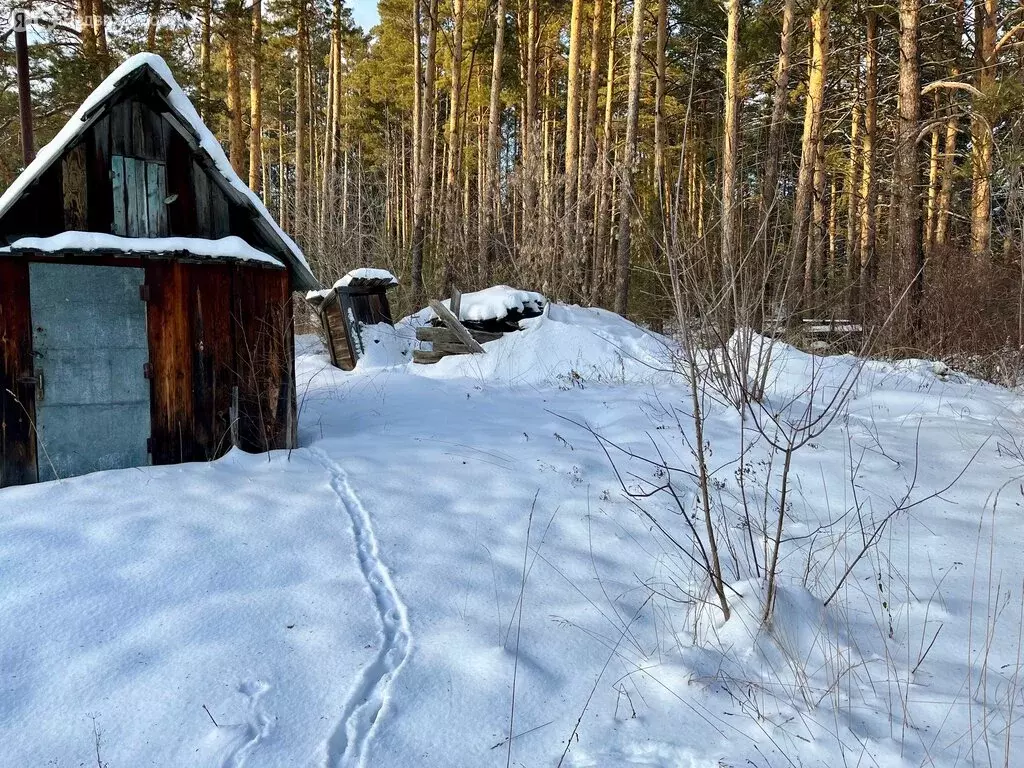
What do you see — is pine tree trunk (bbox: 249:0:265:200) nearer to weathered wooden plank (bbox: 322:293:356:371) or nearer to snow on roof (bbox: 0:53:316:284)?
weathered wooden plank (bbox: 322:293:356:371)

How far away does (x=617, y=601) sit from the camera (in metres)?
3.18

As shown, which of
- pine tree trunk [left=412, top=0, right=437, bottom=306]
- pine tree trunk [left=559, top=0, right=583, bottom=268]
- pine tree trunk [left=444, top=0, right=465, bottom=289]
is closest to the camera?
pine tree trunk [left=559, top=0, right=583, bottom=268]

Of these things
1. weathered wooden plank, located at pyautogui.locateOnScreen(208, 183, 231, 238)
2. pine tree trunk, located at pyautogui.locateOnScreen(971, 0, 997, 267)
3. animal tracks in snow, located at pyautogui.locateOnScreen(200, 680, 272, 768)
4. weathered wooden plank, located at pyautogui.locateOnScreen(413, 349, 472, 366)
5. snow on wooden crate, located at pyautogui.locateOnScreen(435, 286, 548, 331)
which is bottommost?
animal tracks in snow, located at pyautogui.locateOnScreen(200, 680, 272, 768)

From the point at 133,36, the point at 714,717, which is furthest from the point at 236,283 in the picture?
the point at 133,36

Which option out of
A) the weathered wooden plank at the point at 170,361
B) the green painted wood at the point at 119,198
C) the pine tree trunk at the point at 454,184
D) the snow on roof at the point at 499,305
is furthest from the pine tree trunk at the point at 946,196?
the green painted wood at the point at 119,198

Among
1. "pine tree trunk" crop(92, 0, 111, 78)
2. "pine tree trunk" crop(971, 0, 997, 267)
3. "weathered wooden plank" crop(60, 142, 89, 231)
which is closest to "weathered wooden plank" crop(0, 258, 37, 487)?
"weathered wooden plank" crop(60, 142, 89, 231)

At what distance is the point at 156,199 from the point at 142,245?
0.50 metres

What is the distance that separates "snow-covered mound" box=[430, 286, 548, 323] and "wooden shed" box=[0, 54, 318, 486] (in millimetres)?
5734

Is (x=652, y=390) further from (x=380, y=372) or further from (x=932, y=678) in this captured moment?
(x=932, y=678)

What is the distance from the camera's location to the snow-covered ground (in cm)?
221

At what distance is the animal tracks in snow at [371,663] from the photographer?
7.09ft

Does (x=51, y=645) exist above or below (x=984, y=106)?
below

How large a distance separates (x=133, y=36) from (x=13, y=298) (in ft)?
42.2

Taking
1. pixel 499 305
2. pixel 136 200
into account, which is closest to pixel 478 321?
pixel 499 305
